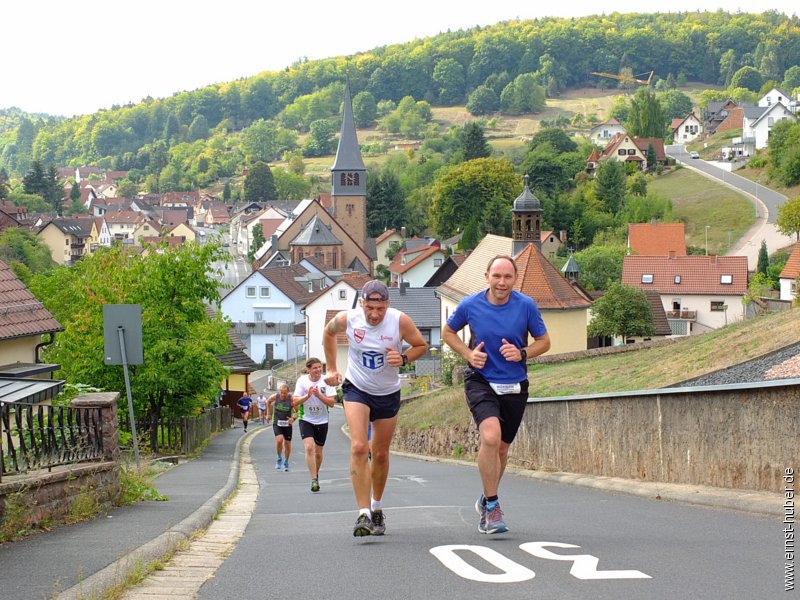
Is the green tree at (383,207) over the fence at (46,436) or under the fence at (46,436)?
over

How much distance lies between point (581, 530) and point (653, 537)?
0.72 m

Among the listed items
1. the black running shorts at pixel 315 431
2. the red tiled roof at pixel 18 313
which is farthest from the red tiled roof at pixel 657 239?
the black running shorts at pixel 315 431

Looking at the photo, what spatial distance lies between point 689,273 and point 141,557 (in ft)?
234

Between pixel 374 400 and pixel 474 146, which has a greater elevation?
pixel 474 146

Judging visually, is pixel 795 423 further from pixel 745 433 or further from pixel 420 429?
pixel 420 429

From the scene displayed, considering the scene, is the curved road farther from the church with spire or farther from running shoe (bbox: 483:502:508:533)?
running shoe (bbox: 483:502:508:533)

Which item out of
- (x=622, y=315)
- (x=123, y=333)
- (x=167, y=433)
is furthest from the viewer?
(x=622, y=315)

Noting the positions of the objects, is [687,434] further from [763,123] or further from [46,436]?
[763,123]

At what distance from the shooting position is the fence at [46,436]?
9.55m

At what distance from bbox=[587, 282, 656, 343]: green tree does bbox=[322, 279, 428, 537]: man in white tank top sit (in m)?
54.2

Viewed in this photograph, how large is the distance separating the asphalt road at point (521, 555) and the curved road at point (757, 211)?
7754 centimetres

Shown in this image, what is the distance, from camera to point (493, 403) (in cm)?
897

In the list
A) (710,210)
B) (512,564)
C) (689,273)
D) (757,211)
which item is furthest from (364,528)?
(710,210)

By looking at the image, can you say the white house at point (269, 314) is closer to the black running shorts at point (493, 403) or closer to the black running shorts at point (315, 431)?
the black running shorts at point (315, 431)
